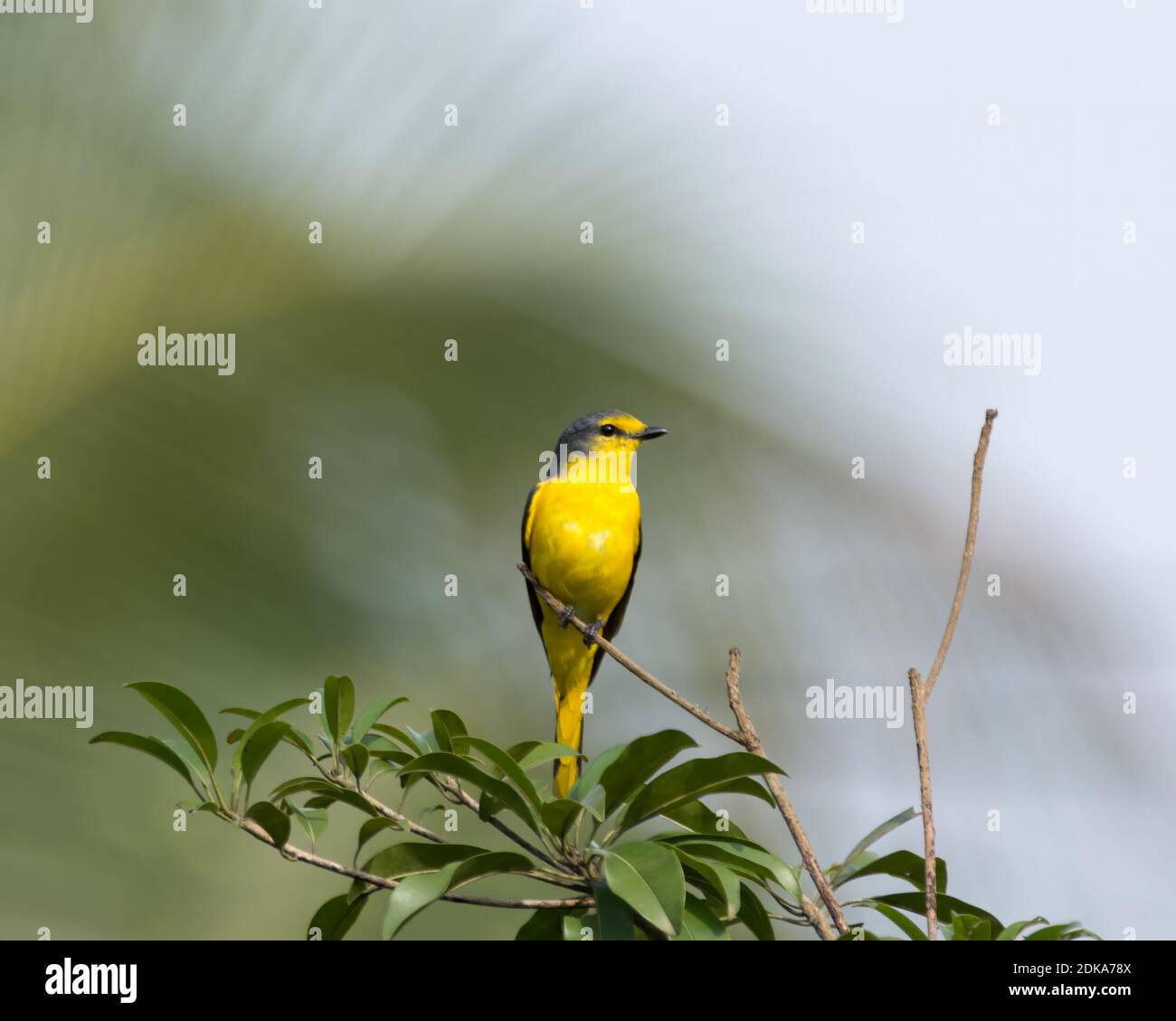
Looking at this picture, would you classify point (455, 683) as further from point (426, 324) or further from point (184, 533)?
point (426, 324)

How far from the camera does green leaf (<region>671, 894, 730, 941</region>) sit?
123cm

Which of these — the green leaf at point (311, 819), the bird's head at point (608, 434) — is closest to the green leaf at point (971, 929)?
the green leaf at point (311, 819)

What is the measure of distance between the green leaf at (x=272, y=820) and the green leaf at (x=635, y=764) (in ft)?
1.26

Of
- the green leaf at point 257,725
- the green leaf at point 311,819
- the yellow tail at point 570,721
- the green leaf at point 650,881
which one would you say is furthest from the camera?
the yellow tail at point 570,721

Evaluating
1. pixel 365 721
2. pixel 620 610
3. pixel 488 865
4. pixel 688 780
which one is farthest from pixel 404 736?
pixel 620 610

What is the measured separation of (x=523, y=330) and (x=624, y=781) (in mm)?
1633

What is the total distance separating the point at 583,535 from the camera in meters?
3.44

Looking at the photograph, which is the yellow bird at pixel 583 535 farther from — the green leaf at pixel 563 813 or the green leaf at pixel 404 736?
the green leaf at pixel 563 813

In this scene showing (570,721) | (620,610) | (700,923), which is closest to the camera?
(700,923)

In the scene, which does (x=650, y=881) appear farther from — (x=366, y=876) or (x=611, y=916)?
(x=366, y=876)

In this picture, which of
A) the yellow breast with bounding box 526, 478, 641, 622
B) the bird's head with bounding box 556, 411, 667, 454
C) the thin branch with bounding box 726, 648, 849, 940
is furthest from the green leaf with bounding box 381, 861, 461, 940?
the yellow breast with bounding box 526, 478, 641, 622

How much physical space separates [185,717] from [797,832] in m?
0.76

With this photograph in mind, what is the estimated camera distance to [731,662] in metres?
1.42

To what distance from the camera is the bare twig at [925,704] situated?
117 cm
